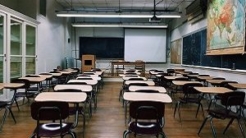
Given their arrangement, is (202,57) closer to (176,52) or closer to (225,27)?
(225,27)

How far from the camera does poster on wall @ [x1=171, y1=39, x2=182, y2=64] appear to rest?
464 inches

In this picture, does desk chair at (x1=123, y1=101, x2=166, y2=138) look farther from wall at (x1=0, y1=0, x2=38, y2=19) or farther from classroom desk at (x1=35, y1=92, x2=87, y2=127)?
wall at (x1=0, y1=0, x2=38, y2=19)

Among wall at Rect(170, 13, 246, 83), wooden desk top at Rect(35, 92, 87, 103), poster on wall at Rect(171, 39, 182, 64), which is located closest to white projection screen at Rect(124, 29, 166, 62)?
wall at Rect(170, 13, 246, 83)

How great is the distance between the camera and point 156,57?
48.3 ft

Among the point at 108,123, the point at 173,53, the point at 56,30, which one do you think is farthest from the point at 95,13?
the point at 108,123

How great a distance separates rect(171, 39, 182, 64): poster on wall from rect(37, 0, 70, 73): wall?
230 inches

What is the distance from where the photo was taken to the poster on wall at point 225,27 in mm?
5301

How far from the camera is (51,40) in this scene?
35.0 ft

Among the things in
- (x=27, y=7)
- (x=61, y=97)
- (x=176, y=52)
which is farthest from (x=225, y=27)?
(x=27, y=7)

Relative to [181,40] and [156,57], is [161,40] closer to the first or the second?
[156,57]

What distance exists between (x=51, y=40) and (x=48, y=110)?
338 inches

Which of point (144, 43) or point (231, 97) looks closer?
point (231, 97)

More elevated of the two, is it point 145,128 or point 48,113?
point 48,113

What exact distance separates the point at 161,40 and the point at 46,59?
7327 mm
